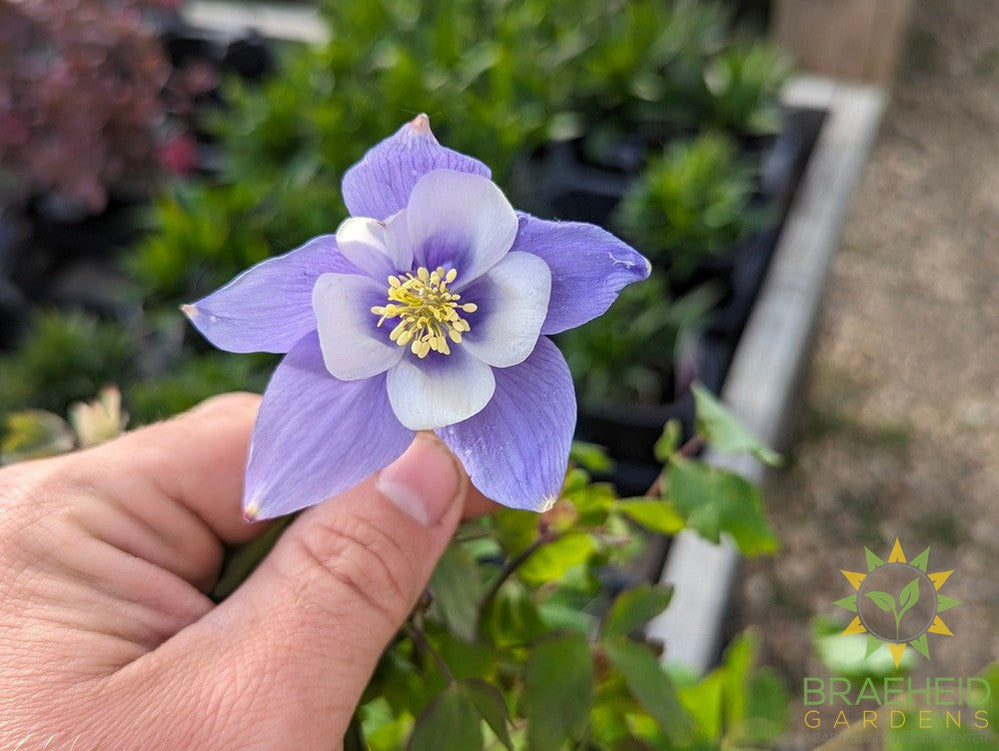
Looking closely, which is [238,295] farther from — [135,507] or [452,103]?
[452,103]

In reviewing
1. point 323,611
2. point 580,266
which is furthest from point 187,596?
point 580,266

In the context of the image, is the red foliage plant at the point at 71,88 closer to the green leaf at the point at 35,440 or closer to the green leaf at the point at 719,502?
the green leaf at the point at 35,440

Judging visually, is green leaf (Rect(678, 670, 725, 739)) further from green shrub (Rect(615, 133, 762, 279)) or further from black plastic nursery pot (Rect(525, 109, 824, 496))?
green shrub (Rect(615, 133, 762, 279))

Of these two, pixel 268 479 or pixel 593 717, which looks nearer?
pixel 268 479

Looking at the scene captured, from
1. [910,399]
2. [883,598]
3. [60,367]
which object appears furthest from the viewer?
[910,399]

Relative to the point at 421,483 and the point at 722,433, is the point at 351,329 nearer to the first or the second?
the point at 421,483

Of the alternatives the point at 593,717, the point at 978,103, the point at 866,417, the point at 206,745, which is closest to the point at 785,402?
the point at 866,417
